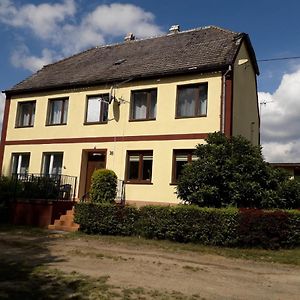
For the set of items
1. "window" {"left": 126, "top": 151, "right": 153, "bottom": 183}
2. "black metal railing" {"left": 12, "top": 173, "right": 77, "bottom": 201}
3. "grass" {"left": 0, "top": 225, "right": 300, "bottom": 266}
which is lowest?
"grass" {"left": 0, "top": 225, "right": 300, "bottom": 266}

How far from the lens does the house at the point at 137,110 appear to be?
61.4 feet

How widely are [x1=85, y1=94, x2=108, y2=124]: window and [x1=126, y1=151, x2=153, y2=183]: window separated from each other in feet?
8.25

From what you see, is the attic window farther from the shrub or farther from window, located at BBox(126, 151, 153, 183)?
the shrub

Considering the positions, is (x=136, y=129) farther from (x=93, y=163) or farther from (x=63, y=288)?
(x=63, y=288)

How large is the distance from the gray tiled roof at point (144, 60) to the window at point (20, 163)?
3685 millimetres

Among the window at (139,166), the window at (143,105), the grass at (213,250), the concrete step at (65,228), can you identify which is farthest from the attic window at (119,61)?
the grass at (213,250)

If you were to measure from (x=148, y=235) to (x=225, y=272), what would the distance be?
515cm

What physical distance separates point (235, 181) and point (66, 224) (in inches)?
283

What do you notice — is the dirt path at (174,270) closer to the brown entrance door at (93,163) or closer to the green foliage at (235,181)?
the green foliage at (235,181)

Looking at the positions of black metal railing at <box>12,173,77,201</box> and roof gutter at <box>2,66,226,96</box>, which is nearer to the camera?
roof gutter at <box>2,66,226,96</box>

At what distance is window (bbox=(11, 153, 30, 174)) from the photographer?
2373cm

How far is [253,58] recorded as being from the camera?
23.0m

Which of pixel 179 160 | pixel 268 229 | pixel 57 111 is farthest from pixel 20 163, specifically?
pixel 268 229

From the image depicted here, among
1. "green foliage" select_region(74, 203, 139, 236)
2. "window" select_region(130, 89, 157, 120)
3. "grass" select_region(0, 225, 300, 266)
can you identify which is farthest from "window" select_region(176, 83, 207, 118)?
"grass" select_region(0, 225, 300, 266)
